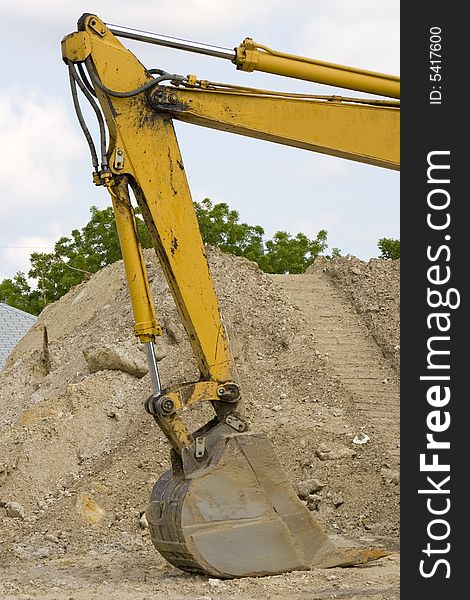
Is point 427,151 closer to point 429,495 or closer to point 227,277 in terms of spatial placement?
point 429,495

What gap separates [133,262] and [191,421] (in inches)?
190

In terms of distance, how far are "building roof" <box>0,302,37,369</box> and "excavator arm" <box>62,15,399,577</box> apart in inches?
812

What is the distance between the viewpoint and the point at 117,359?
1439 centimetres

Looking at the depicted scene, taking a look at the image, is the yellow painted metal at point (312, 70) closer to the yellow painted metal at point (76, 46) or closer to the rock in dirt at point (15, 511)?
the yellow painted metal at point (76, 46)

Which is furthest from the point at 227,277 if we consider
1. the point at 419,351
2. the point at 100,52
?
the point at 419,351

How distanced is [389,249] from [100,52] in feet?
84.0

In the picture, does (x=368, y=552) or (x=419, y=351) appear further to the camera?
(x=368, y=552)

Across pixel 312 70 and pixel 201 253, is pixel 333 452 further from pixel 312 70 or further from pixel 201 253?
pixel 312 70

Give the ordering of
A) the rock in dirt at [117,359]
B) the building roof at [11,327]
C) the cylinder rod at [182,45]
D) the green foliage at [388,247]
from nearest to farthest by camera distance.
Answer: the cylinder rod at [182,45], the rock in dirt at [117,359], the building roof at [11,327], the green foliage at [388,247]

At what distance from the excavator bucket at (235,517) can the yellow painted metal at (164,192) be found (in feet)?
2.20

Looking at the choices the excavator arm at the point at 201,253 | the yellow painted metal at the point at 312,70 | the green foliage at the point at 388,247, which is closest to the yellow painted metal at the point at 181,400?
the excavator arm at the point at 201,253

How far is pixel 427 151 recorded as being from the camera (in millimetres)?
7645

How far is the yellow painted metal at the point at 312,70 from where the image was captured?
28.3 ft

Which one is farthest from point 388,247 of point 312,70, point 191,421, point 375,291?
point 312,70
